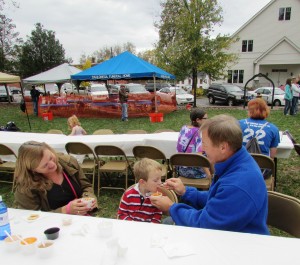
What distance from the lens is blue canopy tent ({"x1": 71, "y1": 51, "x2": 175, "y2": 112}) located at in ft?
38.3

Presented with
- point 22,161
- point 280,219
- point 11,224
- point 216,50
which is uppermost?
point 216,50

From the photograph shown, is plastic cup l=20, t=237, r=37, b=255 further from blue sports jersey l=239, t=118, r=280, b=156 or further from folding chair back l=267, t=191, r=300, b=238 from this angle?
blue sports jersey l=239, t=118, r=280, b=156

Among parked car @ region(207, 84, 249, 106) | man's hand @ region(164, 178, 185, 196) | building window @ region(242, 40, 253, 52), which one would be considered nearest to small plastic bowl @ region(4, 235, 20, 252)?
man's hand @ region(164, 178, 185, 196)

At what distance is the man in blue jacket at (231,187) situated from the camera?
1489 mm

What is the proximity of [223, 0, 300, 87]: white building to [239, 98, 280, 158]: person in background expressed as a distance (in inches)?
921

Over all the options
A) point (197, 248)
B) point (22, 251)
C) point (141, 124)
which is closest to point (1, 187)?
point (22, 251)

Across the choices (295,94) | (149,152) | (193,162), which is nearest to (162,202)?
(193,162)

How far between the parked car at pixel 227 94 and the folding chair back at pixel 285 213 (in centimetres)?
1617

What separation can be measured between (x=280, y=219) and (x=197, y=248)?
0.96 meters

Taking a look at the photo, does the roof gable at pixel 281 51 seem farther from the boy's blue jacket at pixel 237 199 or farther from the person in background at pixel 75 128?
the boy's blue jacket at pixel 237 199

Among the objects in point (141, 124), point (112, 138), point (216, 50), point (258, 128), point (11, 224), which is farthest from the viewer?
point (216, 50)

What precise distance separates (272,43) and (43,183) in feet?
96.4

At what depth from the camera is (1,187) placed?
508 cm

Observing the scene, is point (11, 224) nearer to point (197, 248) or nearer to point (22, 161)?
point (22, 161)
